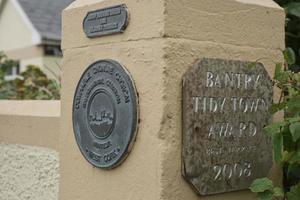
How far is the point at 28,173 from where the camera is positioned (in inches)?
124

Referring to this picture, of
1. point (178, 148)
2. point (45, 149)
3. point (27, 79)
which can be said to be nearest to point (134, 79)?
point (178, 148)

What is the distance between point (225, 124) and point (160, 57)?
1.39ft

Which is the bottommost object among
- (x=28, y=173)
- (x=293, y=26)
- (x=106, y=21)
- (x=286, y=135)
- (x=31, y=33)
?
(x=28, y=173)

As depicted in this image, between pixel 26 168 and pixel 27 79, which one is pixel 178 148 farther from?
pixel 27 79

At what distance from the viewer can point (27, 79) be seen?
5461 mm

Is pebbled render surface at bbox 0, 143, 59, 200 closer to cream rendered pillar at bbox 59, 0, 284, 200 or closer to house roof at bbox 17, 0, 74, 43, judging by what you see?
cream rendered pillar at bbox 59, 0, 284, 200

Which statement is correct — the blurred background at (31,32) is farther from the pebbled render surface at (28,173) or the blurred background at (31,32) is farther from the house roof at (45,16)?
the pebbled render surface at (28,173)

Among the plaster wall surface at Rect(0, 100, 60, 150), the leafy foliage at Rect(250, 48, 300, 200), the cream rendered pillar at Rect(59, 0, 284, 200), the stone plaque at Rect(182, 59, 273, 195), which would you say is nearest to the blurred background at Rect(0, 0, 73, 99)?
the plaster wall surface at Rect(0, 100, 60, 150)

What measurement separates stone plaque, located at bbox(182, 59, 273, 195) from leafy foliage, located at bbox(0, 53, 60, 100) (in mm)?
2561

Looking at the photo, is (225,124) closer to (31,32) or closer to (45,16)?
(31,32)

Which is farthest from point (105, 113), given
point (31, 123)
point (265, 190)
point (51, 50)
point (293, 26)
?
point (51, 50)

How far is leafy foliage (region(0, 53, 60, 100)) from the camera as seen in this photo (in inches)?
188

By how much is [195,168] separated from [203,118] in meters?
0.21

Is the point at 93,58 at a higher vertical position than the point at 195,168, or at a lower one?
higher
